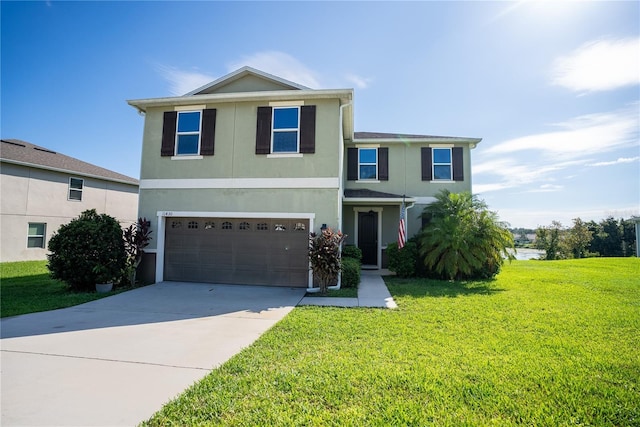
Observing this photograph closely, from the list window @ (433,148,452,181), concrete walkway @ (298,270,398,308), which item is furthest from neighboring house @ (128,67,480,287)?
window @ (433,148,452,181)

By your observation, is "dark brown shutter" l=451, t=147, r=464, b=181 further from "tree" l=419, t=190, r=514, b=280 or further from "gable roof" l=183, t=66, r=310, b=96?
"gable roof" l=183, t=66, r=310, b=96

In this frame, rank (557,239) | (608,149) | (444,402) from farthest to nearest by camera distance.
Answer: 1. (557,239)
2. (608,149)
3. (444,402)

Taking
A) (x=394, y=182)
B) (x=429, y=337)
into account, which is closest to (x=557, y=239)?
(x=394, y=182)

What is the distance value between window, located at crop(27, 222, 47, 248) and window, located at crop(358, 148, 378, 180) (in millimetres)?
16415

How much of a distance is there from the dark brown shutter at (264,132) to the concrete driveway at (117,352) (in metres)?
4.59

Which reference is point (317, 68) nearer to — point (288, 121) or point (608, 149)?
point (288, 121)

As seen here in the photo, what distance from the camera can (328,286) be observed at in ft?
29.3

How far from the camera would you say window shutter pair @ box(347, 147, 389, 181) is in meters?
13.6

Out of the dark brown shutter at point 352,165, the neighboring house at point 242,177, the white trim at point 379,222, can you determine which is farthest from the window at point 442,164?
the neighboring house at point 242,177

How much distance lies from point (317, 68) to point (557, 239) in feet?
88.2

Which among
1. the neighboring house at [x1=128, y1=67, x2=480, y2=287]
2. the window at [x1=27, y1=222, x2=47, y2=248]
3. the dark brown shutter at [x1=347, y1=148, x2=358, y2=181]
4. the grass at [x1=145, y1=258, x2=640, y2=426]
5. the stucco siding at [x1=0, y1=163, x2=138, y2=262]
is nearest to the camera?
the grass at [x1=145, y1=258, x2=640, y2=426]

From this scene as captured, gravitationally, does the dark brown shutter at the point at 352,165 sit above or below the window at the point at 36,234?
above

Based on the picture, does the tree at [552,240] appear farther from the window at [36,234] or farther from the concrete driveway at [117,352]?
the window at [36,234]

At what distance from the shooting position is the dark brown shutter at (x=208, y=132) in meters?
9.69
